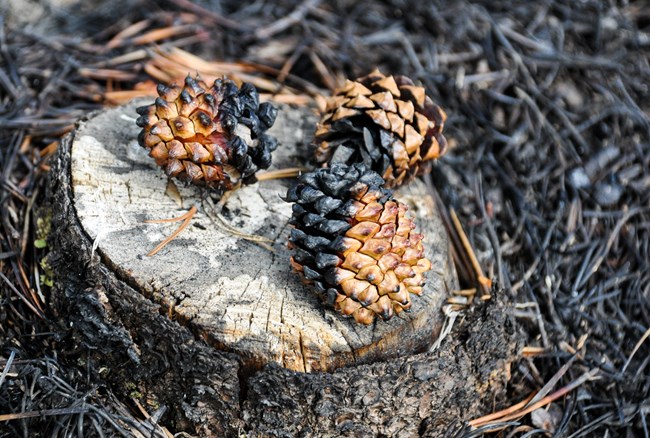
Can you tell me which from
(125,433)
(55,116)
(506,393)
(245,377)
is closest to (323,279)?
(245,377)

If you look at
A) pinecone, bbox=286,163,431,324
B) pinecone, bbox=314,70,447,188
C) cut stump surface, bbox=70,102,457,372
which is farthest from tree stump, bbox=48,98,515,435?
pinecone, bbox=314,70,447,188

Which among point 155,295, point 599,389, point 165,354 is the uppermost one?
point 155,295

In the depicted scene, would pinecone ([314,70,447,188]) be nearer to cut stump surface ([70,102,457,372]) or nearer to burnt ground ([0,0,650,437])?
cut stump surface ([70,102,457,372])

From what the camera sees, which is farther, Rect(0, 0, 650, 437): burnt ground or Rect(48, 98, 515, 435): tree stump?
Rect(0, 0, 650, 437): burnt ground

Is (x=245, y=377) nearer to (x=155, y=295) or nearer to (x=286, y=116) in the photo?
(x=155, y=295)

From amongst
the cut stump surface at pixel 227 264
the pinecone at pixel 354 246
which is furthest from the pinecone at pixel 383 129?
the pinecone at pixel 354 246

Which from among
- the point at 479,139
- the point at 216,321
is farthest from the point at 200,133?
the point at 479,139
